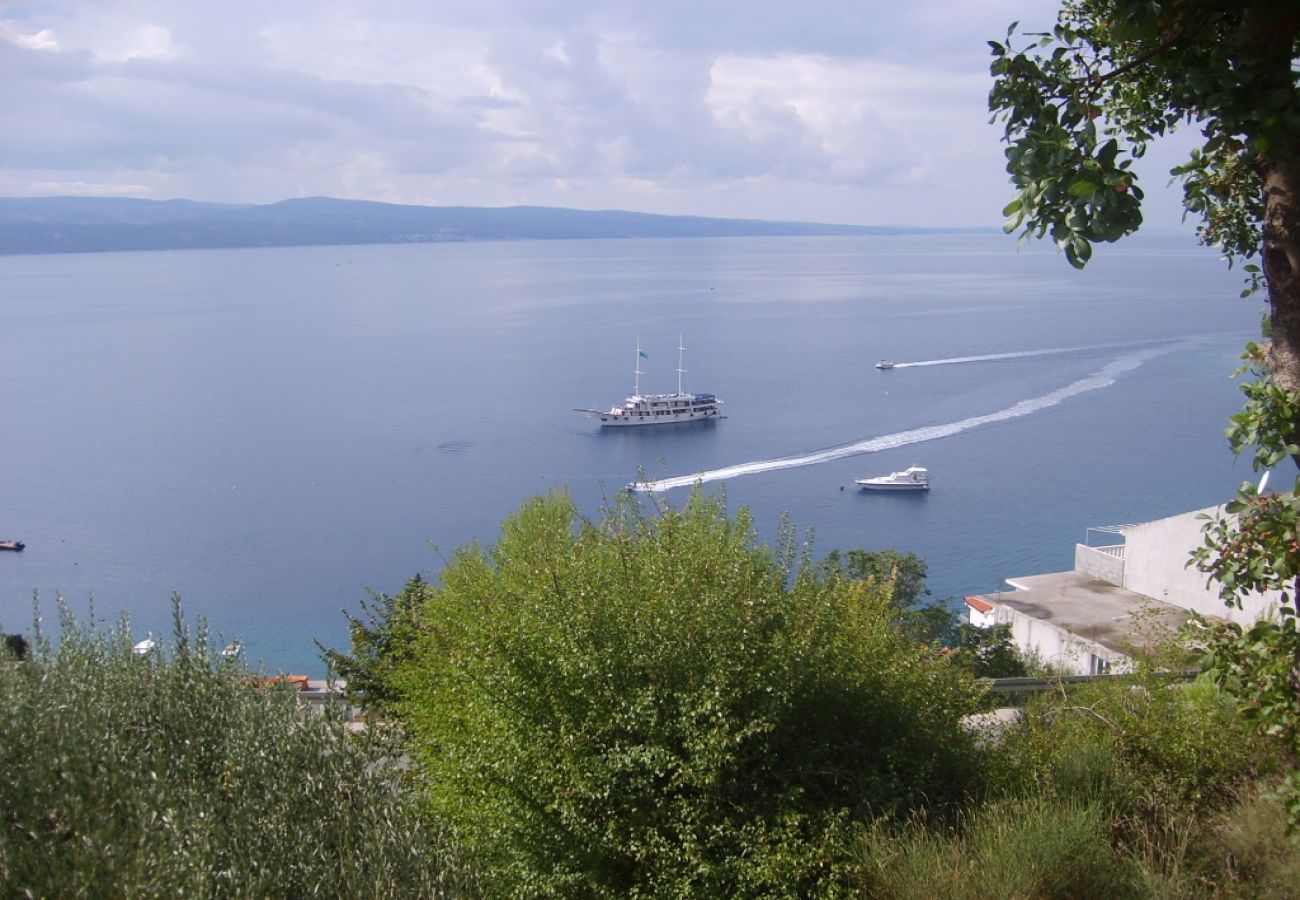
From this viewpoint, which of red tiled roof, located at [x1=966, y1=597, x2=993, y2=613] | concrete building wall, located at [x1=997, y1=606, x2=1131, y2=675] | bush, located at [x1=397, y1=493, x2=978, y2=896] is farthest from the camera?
red tiled roof, located at [x1=966, y1=597, x2=993, y2=613]

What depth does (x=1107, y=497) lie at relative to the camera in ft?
120

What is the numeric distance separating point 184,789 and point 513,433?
40.6 metres

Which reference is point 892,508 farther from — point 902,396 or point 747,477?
point 902,396

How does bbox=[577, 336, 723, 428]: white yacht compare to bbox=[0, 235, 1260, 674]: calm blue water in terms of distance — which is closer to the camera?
bbox=[0, 235, 1260, 674]: calm blue water

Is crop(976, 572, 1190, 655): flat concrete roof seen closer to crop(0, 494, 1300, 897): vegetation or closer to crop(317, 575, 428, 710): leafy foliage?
crop(317, 575, 428, 710): leafy foliage

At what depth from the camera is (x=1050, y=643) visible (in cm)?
1852

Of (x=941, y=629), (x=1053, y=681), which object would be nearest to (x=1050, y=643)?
(x=941, y=629)

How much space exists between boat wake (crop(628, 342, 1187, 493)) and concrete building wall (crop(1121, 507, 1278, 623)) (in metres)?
15.3

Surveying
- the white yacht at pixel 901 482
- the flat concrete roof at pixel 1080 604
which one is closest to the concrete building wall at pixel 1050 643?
the flat concrete roof at pixel 1080 604

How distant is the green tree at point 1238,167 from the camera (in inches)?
110

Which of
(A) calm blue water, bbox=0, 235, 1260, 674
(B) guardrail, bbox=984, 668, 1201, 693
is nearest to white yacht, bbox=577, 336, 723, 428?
(A) calm blue water, bbox=0, 235, 1260, 674

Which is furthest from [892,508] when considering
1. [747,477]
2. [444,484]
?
[444,484]

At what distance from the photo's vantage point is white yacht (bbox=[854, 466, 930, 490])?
36.6 meters

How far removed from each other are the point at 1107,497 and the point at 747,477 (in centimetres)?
1212
